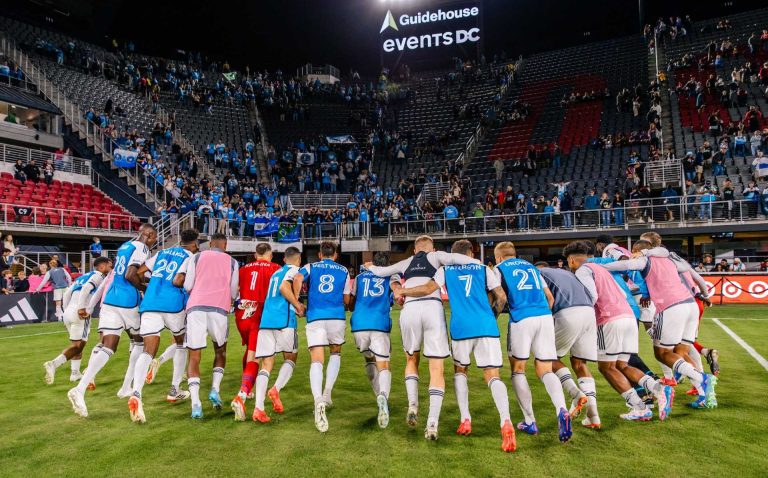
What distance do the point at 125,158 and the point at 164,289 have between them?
936 inches

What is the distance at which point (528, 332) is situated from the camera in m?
6.04

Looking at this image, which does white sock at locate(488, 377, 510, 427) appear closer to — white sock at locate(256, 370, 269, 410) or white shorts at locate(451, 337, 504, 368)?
white shorts at locate(451, 337, 504, 368)

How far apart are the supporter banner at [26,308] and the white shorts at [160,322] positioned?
1352 centimetres

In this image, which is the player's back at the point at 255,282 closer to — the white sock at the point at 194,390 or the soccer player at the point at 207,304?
the soccer player at the point at 207,304

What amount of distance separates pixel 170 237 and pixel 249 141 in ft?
53.2

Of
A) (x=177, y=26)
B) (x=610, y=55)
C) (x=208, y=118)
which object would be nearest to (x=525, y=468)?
(x=208, y=118)

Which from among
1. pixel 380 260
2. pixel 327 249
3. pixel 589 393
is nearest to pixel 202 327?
pixel 327 249

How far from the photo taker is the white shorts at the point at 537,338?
19.8ft

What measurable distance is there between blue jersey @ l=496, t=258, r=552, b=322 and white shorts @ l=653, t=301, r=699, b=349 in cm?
221

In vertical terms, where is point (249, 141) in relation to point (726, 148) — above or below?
above

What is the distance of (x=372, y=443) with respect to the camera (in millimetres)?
5711

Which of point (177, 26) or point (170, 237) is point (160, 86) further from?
point (170, 237)

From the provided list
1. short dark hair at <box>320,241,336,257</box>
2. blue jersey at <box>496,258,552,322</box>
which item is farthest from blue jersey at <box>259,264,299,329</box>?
blue jersey at <box>496,258,552,322</box>

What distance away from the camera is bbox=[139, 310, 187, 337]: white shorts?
7059 millimetres
